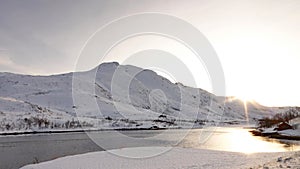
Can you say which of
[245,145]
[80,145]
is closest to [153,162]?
[80,145]

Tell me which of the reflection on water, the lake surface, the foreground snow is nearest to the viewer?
the foreground snow

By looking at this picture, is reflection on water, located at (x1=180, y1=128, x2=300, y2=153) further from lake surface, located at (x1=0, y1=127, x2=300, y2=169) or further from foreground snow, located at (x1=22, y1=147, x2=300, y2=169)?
foreground snow, located at (x1=22, y1=147, x2=300, y2=169)

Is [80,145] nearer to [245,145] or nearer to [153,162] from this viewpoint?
[153,162]

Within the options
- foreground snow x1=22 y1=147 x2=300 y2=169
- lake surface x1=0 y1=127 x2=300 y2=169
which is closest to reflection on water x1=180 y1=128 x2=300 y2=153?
lake surface x1=0 y1=127 x2=300 y2=169

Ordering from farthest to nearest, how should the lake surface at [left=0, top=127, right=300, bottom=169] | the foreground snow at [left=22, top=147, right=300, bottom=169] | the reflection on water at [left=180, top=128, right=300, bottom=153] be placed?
the reflection on water at [left=180, top=128, right=300, bottom=153]
the lake surface at [left=0, top=127, right=300, bottom=169]
the foreground snow at [left=22, top=147, right=300, bottom=169]

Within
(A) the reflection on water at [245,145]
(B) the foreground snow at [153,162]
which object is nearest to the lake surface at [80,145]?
(A) the reflection on water at [245,145]

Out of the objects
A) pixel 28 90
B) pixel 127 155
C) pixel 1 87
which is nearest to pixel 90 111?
pixel 28 90

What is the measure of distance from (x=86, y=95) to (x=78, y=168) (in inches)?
6249

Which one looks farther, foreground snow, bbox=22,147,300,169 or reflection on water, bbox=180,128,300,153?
reflection on water, bbox=180,128,300,153

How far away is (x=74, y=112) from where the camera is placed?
461 ft

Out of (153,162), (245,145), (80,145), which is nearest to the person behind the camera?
(153,162)

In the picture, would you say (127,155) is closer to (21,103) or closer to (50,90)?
(21,103)

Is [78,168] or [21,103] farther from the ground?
[21,103]

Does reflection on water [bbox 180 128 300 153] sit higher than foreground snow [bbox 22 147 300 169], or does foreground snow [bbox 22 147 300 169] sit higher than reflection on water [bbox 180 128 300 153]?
foreground snow [bbox 22 147 300 169]
